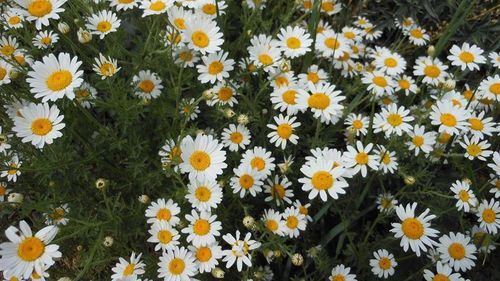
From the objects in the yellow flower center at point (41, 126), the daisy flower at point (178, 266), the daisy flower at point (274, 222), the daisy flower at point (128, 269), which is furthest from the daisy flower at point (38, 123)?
the daisy flower at point (274, 222)

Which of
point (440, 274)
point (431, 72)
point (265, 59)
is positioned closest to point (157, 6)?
point (265, 59)

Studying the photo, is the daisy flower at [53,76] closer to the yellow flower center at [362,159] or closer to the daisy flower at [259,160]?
the daisy flower at [259,160]

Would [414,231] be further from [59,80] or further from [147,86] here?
[59,80]

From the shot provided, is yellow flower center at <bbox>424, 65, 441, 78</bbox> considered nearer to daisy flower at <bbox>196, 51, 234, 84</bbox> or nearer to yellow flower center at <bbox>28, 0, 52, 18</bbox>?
daisy flower at <bbox>196, 51, 234, 84</bbox>

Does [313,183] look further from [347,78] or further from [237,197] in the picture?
[347,78]

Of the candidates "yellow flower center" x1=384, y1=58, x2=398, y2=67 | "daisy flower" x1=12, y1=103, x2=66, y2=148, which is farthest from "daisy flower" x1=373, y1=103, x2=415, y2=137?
"daisy flower" x1=12, y1=103, x2=66, y2=148

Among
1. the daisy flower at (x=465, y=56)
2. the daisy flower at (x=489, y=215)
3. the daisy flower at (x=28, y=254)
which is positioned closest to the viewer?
the daisy flower at (x=28, y=254)
